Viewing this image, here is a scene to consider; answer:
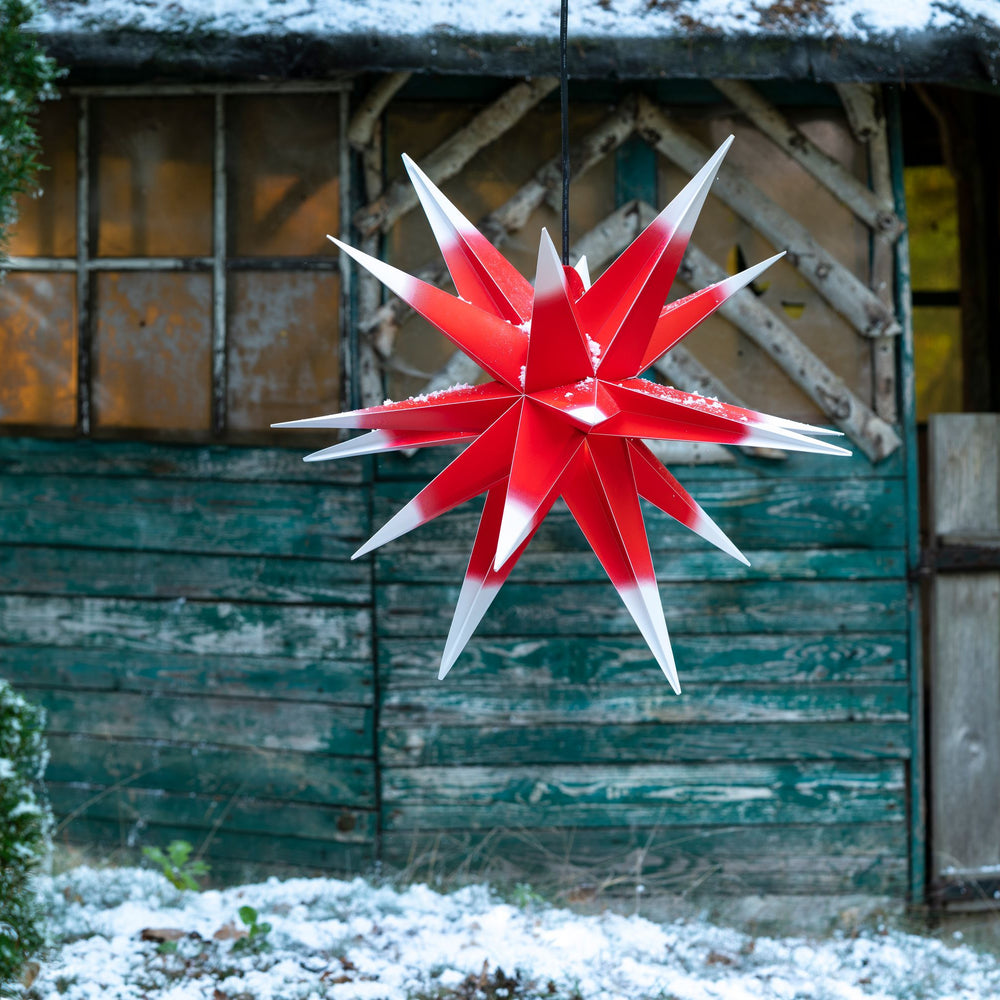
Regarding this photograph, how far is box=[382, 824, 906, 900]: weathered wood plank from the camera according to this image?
3766 mm

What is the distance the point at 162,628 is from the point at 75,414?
91 cm

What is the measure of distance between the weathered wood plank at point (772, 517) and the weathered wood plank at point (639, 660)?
0.37 m

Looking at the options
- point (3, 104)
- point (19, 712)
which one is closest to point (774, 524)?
point (19, 712)

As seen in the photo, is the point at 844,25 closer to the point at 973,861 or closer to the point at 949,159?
the point at 949,159

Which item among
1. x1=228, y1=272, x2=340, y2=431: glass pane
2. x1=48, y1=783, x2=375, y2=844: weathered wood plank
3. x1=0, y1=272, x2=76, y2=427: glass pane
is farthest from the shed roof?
x1=48, y1=783, x2=375, y2=844: weathered wood plank

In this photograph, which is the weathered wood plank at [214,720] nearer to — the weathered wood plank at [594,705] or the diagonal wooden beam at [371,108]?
the weathered wood plank at [594,705]

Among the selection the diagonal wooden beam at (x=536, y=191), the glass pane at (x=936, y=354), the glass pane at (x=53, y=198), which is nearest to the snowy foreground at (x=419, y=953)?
the diagonal wooden beam at (x=536, y=191)

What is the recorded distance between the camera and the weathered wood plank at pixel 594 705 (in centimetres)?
376

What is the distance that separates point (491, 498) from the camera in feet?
5.24

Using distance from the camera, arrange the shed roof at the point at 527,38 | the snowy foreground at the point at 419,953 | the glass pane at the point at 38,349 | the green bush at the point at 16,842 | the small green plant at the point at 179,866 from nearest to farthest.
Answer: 1. the green bush at the point at 16,842
2. the snowy foreground at the point at 419,953
3. the shed roof at the point at 527,38
4. the small green plant at the point at 179,866
5. the glass pane at the point at 38,349

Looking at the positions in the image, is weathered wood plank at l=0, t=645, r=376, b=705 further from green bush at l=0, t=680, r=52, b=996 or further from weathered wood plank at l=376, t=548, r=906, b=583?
green bush at l=0, t=680, r=52, b=996

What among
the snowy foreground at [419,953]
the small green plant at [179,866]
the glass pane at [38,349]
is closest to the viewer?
the snowy foreground at [419,953]

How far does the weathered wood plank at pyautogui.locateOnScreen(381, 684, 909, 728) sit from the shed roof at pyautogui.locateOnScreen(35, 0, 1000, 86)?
7.20 feet

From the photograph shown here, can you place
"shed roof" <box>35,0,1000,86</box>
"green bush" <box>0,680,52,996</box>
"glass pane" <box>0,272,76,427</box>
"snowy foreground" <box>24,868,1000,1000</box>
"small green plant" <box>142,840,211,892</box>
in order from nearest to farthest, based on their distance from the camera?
1. "green bush" <box>0,680,52,996</box>
2. "snowy foreground" <box>24,868,1000,1000</box>
3. "shed roof" <box>35,0,1000,86</box>
4. "small green plant" <box>142,840,211,892</box>
5. "glass pane" <box>0,272,76,427</box>
